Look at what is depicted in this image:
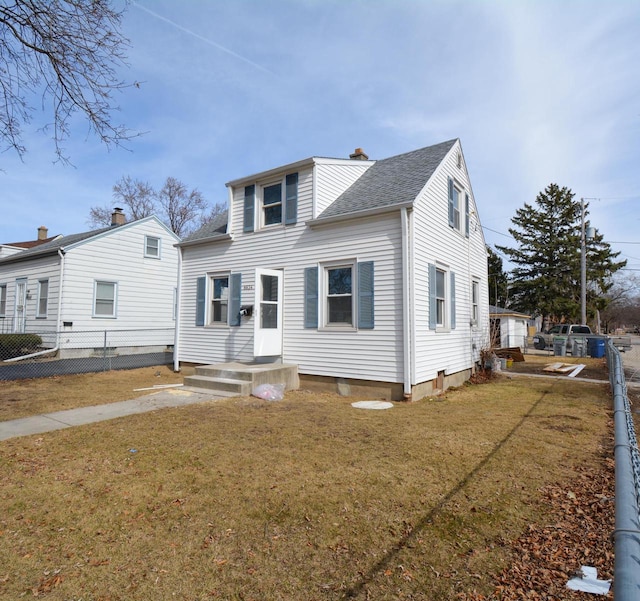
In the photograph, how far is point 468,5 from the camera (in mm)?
8195

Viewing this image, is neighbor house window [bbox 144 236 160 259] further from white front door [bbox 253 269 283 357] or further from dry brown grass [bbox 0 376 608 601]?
dry brown grass [bbox 0 376 608 601]

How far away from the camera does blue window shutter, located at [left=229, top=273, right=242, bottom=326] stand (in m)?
10.8

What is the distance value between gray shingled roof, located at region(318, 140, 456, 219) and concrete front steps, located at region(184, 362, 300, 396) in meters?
3.79

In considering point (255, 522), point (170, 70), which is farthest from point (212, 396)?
point (170, 70)

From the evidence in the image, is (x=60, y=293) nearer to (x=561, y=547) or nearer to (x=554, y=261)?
(x=561, y=547)

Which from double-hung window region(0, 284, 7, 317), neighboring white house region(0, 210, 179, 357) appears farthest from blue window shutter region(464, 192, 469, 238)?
double-hung window region(0, 284, 7, 317)

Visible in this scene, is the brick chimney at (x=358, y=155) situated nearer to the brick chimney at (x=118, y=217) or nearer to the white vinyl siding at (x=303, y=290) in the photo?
the white vinyl siding at (x=303, y=290)

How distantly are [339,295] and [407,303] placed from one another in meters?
1.76

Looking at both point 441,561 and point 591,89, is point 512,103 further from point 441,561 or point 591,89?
point 441,561

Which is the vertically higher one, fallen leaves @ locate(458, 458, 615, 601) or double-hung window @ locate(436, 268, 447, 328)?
double-hung window @ locate(436, 268, 447, 328)

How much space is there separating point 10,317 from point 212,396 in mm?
15066

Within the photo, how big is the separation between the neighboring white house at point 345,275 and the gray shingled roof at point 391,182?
50mm

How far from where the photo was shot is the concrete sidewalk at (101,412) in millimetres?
5684

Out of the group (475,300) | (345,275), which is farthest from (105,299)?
(475,300)
